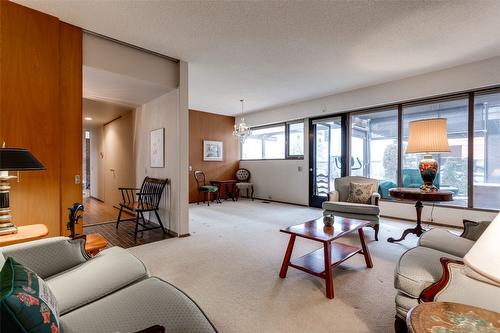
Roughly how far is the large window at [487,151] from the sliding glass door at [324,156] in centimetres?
234

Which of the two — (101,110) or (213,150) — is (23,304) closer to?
(101,110)

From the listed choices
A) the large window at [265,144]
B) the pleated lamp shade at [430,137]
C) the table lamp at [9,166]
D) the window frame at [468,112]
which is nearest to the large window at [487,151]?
the window frame at [468,112]

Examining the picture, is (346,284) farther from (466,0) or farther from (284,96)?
(284,96)

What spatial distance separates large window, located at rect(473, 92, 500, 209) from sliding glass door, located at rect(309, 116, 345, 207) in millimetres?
2341

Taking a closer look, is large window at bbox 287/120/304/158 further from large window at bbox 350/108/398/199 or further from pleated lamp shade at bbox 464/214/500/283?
pleated lamp shade at bbox 464/214/500/283

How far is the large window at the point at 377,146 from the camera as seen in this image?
5098 mm

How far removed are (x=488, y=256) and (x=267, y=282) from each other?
1866mm

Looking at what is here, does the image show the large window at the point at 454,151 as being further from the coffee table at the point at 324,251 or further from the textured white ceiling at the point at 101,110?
the textured white ceiling at the point at 101,110

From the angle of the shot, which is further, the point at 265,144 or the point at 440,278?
the point at 265,144

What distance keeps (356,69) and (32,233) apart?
4.80 metres

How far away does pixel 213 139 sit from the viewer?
7.67 m

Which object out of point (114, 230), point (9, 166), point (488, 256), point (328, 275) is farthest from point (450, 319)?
point (114, 230)

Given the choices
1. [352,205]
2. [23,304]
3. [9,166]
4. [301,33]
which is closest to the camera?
[23,304]

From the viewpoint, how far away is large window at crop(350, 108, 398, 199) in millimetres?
5098
